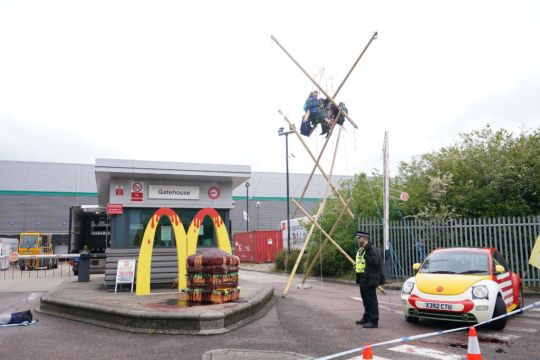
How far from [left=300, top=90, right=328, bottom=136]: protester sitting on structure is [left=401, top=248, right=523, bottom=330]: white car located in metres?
5.30

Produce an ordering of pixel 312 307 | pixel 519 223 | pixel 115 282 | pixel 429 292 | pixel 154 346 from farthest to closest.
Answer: pixel 519 223 < pixel 115 282 < pixel 312 307 < pixel 429 292 < pixel 154 346

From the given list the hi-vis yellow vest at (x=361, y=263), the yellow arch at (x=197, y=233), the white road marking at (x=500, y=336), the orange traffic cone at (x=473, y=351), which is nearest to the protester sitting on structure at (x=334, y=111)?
the yellow arch at (x=197, y=233)

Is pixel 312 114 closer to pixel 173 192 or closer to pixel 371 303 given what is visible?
pixel 173 192

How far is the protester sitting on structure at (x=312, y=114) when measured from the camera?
43.6 feet

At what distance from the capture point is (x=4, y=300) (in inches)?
549

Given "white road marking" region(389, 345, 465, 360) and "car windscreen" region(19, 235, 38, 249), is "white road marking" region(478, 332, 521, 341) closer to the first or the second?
A: "white road marking" region(389, 345, 465, 360)

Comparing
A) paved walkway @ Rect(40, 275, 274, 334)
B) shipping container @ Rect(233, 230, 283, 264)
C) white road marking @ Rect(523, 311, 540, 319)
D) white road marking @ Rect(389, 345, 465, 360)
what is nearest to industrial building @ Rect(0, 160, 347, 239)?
shipping container @ Rect(233, 230, 283, 264)

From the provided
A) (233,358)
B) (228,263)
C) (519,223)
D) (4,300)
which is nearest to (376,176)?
(519,223)

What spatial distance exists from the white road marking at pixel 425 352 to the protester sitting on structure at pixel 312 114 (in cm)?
763

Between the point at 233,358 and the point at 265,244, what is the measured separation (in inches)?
1179

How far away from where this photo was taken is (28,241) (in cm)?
3750

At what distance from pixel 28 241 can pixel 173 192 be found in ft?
92.9

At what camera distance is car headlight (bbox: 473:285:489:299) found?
8047 millimetres

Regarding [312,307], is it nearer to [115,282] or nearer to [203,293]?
[203,293]
